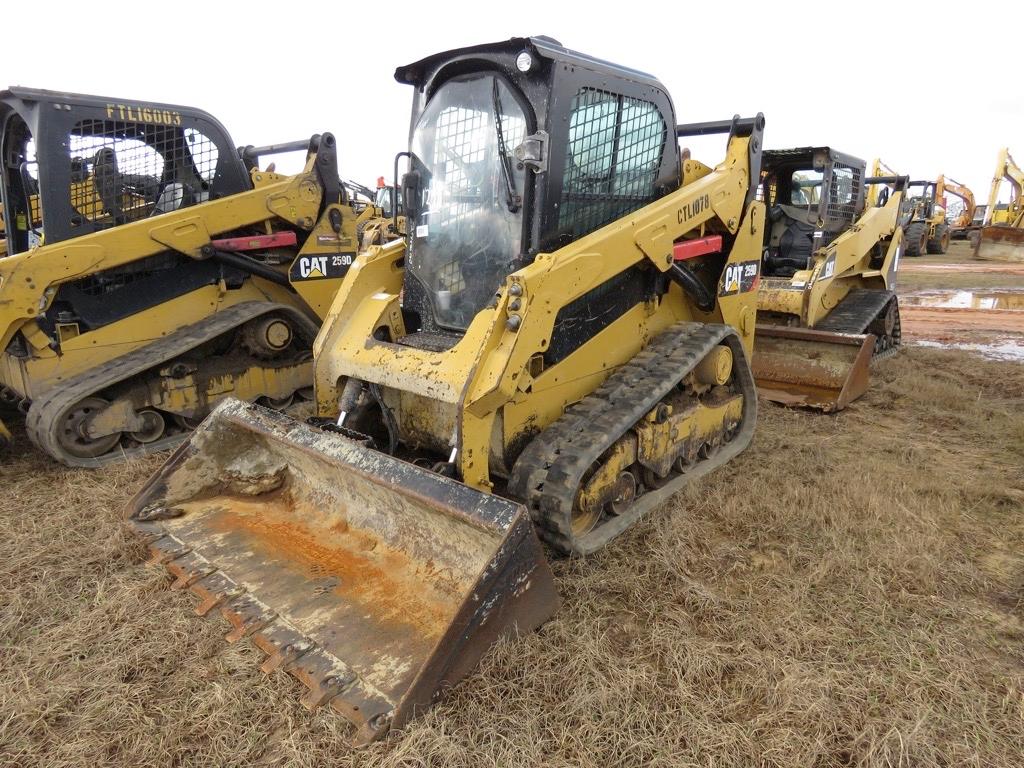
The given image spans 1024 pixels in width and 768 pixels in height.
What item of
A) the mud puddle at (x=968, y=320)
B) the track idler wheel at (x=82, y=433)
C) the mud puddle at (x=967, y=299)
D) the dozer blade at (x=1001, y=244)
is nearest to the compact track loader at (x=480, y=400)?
the track idler wheel at (x=82, y=433)

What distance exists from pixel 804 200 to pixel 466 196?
241 inches

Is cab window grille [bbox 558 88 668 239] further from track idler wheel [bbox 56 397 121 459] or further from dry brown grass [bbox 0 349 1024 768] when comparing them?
track idler wheel [bbox 56 397 121 459]

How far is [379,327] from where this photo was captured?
Result: 3.81 meters

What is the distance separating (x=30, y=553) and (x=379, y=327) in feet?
6.85

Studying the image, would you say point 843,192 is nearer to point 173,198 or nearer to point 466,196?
point 466,196

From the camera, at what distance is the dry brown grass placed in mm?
2115

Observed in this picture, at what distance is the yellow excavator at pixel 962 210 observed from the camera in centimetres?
2352

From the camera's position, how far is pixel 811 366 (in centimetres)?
609

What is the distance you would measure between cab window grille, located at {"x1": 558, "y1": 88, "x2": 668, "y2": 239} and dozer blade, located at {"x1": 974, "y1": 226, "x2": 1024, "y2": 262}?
2091 centimetres

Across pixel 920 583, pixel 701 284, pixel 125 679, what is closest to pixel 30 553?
pixel 125 679

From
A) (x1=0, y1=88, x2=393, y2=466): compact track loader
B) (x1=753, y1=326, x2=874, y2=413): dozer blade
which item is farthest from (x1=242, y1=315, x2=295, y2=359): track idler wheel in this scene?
(x1=753, y1=326, x2=874, y2=413): dozer blade

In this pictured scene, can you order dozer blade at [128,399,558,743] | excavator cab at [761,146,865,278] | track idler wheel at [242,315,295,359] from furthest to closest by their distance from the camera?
excavator cab at [761,146,865,278]
track idler wheel at [242,315,295,359]
dozer blade at [128,399,558,743]

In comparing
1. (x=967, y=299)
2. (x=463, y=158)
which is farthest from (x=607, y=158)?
(x=967, y=299)

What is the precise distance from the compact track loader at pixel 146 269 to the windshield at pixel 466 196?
228 centimetres
